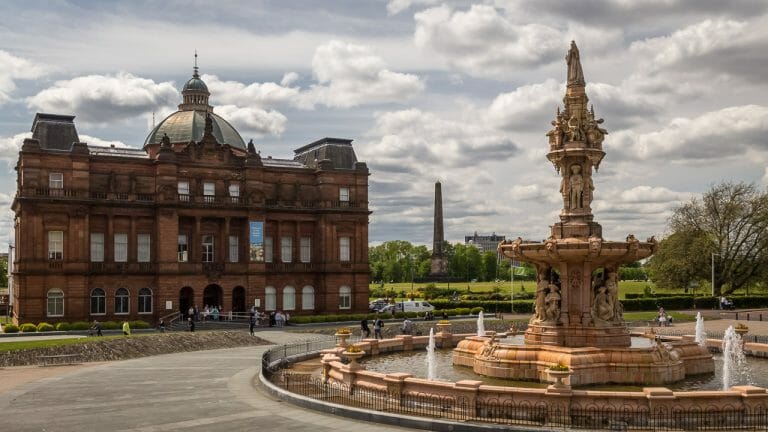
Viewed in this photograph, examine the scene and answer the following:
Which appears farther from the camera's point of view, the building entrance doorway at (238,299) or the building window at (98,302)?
the building entrance doorway at (238,299)

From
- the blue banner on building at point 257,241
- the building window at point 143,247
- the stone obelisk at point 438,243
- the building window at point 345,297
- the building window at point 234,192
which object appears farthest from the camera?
the stone obelisk at point 438,243

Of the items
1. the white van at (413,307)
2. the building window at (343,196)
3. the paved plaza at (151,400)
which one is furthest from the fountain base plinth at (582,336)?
the building window at (343,196)

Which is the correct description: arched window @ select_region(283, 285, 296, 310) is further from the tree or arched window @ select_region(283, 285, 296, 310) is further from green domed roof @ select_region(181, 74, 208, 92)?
the tree

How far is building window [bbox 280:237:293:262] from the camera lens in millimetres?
72688

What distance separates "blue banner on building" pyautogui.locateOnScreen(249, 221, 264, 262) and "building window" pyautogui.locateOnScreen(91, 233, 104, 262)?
481 inches

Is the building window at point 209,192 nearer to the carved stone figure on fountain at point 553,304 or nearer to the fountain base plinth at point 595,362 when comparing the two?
the fountain base plinth at point 595,362

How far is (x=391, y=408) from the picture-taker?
23.2 m

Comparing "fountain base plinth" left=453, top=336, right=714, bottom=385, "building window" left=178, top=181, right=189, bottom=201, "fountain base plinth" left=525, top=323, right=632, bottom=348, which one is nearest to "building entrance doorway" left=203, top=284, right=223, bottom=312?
"building window" left=178, top=181, right=189, bottom=201

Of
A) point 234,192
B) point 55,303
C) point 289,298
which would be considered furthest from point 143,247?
point 289,298

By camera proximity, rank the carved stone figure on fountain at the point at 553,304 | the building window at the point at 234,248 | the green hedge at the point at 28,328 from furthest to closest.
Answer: the building window at the point at 234,248
the green hedge at the point at 28,328
the carved stone figure on fountain at the point at 553,304

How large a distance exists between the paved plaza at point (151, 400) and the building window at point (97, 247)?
1106 inches

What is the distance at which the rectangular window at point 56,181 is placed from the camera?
203 ft

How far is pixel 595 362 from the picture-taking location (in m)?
27.0

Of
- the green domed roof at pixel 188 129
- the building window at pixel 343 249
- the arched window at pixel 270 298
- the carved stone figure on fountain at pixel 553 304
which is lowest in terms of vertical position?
the arched window at pixel 270 298
